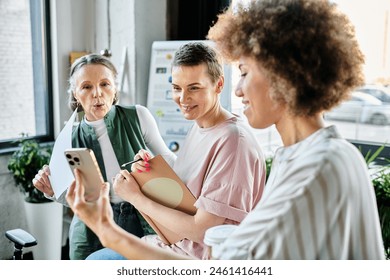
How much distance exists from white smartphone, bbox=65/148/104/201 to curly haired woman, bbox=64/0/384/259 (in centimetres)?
3

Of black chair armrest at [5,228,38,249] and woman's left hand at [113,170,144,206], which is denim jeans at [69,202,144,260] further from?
woman's left hand at [113,170,144,206]

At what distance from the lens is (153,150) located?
5.34 feet

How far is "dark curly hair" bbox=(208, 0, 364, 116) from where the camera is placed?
0.84 m

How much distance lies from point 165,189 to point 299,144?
Result: 0.47 m

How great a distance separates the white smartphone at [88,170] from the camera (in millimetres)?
935

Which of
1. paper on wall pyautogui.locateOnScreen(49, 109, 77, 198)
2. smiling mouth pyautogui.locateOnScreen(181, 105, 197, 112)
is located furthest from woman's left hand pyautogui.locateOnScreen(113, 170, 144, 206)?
smiling mouth pyautogui.locateOnScreen(181, 105, 197, 112)

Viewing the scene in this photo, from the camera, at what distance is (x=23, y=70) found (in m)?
3.19

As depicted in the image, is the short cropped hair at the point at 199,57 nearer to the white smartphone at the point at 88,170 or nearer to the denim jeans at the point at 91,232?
the white smartphone at the point at 88,170

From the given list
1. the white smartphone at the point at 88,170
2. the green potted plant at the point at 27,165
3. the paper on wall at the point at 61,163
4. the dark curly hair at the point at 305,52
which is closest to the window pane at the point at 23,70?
the green potted plant at the point at 27,165

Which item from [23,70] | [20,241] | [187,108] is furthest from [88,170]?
[23,70]

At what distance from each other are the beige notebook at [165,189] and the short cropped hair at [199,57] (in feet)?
0.98
